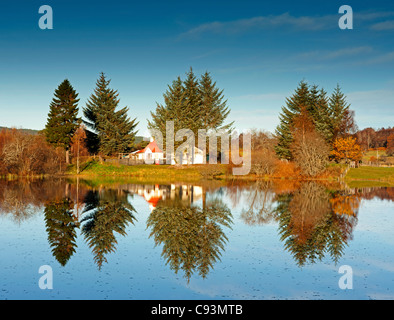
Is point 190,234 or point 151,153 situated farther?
point 151,153

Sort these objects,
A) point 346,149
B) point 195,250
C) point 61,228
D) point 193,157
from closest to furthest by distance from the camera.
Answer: point 195,250 → point 61,228 → point 346,149 → point 193,157

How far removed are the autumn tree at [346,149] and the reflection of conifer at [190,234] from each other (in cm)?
3917

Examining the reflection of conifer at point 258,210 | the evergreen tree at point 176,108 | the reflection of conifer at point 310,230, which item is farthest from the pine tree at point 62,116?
the reflection of conifer at point 310,230

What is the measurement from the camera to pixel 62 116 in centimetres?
5244

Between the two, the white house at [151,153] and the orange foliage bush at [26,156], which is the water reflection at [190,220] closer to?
the orange foliage bush at [26,156]

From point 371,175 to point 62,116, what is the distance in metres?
44.5

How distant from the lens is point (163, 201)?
25203mm

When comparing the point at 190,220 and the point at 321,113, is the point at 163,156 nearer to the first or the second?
the point at 321,113

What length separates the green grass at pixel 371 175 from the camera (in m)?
49.1

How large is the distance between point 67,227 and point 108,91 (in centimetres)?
4881

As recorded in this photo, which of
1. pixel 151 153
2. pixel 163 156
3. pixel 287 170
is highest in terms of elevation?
pixel 151 153

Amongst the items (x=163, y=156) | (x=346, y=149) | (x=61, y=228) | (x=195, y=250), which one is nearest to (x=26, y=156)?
(x=163, y=156)

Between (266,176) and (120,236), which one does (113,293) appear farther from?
(266,176)
